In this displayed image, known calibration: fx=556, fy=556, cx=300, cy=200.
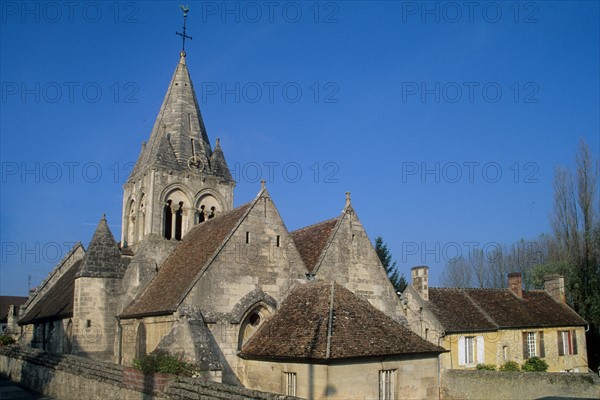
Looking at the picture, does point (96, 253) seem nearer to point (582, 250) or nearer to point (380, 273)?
point (380, 273)

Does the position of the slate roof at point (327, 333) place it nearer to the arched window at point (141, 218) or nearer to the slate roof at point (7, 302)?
the arched window at point (141, 218)

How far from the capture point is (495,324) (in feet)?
99.4

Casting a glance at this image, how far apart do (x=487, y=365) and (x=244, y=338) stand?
15.6 m

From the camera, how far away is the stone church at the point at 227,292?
1630 cm

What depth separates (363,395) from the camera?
1573cm

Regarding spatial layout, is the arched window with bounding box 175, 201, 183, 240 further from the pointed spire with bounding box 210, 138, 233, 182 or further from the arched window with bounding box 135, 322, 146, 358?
the arched window with bounding box 135, 322, 146, 358

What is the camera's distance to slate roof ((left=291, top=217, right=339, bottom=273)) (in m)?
21.7

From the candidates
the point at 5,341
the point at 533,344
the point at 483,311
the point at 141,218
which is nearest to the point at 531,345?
the point at 533,344

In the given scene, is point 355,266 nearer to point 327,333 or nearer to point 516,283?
point 327,333

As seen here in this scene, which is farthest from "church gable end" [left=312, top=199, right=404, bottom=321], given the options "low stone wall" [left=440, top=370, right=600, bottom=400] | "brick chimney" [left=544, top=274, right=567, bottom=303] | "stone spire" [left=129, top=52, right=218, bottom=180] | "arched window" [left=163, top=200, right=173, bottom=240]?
"brick chimney" [left=544, top=274, right=567, bottom=303]

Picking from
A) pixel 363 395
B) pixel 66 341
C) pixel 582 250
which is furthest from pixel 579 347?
pixel 66 341

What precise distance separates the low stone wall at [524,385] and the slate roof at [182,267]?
12583mm

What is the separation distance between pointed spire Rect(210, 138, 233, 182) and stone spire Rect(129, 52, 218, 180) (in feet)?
0.85

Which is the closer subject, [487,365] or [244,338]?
[244,338]
